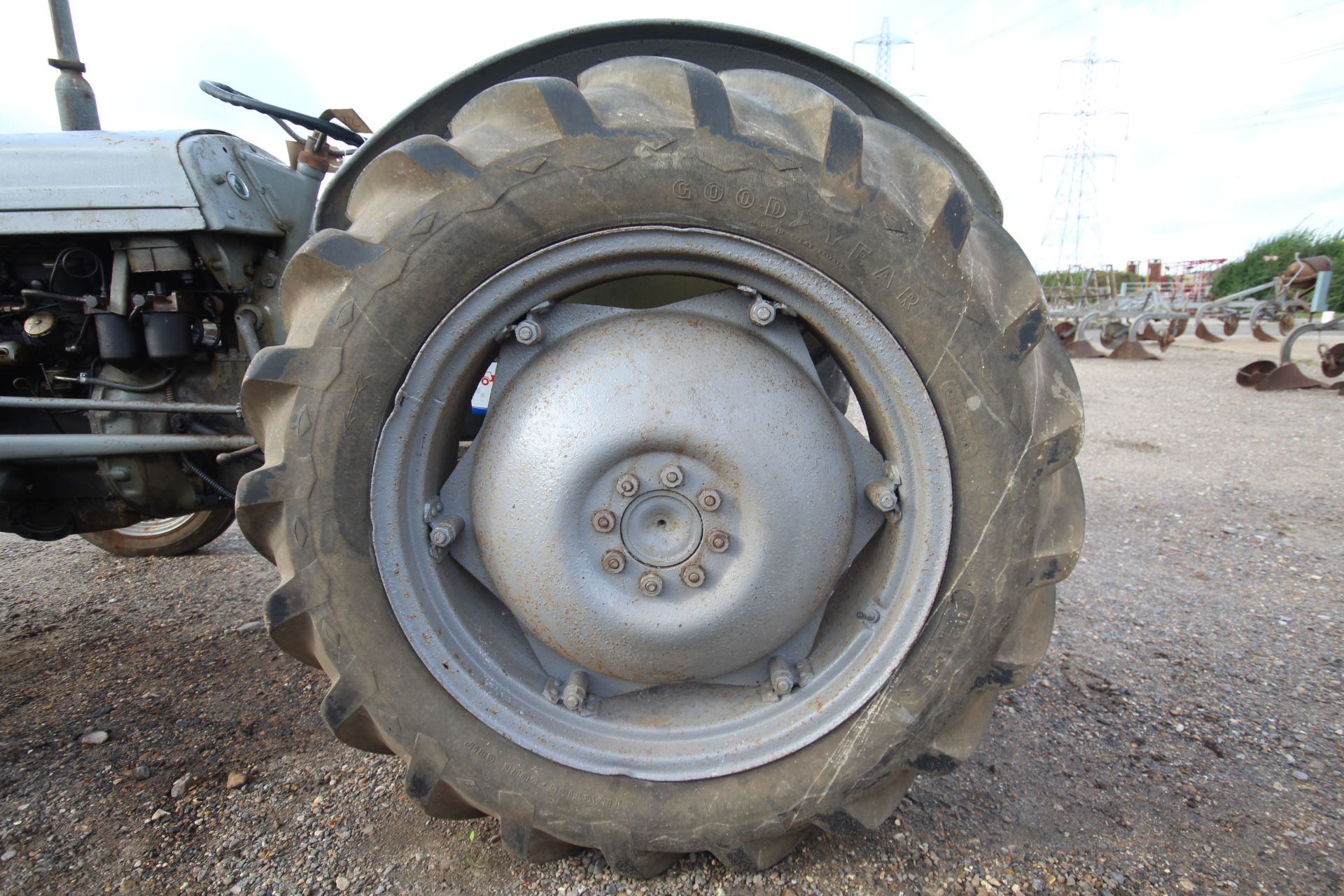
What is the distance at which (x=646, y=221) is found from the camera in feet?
4.10

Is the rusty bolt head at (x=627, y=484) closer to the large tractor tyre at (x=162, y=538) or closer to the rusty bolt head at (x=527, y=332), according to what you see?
the rusty bolt head at (x=527, y=332)

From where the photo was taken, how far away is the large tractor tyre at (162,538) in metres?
3.32

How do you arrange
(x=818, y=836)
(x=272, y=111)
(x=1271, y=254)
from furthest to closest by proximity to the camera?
1. (x=1271, y=254)
2. (x=272, y=111)
3. (x=818, y=836)

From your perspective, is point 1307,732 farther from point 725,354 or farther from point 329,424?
point 329,424

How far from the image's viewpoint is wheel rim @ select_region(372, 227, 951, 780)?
1.31m

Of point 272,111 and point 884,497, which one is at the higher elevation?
point 272,111

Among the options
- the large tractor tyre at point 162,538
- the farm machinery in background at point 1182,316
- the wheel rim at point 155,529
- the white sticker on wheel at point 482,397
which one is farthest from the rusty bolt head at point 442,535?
the farm machinery in background at point 1182,316

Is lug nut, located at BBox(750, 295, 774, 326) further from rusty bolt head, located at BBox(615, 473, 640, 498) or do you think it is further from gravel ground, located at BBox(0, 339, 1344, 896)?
gravel ground, located at BBox(0, 339, 1344, 896)

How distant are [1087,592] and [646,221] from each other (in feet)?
8.52

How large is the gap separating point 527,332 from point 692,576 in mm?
556

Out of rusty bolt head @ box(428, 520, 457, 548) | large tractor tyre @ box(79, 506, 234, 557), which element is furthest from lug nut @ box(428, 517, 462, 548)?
large tractor tyre @ box(79, 506, 234, 557)

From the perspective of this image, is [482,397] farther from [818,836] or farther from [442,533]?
[818,836]

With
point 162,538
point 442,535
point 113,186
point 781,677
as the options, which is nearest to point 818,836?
point 781,677

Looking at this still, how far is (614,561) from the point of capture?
136 cm
